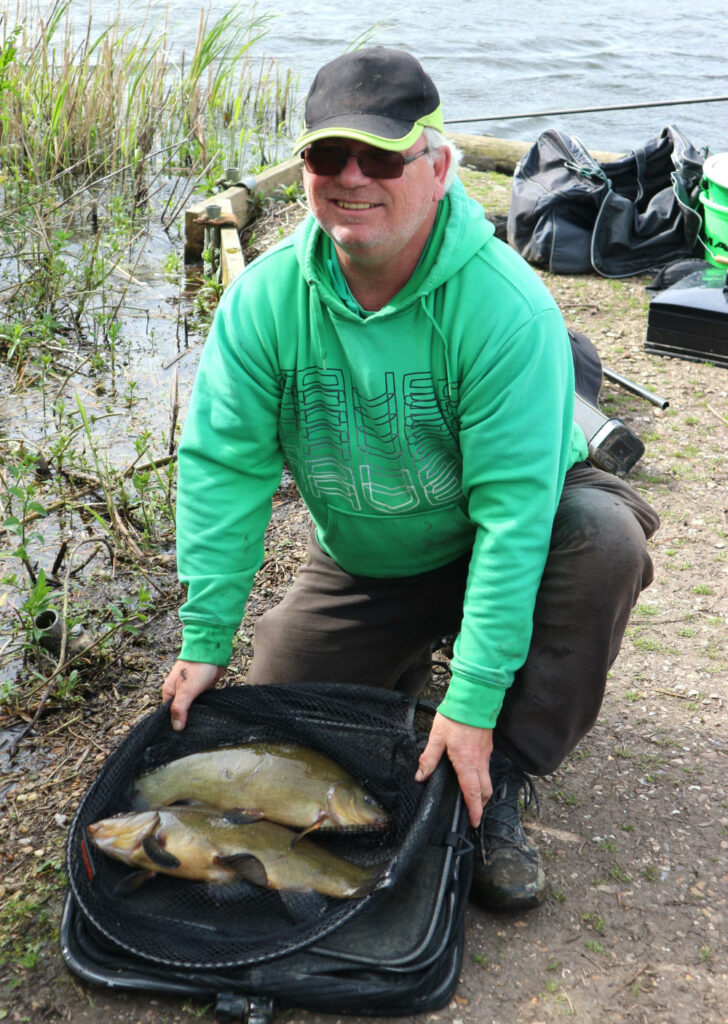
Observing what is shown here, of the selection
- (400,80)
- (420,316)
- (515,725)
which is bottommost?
(515,725)

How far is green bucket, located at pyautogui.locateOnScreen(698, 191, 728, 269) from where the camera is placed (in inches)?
219

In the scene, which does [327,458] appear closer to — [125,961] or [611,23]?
[125,961]

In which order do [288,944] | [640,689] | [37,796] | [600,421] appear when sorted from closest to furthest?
[288,944]
[37,796]
[640,689]
[600,421]

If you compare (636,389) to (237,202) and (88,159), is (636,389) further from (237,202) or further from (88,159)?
(88,159)

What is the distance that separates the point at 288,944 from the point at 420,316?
1.24 metres

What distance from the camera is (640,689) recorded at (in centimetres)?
290

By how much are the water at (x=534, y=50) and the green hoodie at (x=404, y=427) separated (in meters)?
8.32

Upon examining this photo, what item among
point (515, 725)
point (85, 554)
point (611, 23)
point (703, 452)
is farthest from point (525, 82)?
point (515, 725)

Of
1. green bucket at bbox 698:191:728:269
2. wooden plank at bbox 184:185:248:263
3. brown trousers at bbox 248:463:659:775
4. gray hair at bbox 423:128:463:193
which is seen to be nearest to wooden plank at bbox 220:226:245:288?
wooden plank at bbox 184:185:248:263

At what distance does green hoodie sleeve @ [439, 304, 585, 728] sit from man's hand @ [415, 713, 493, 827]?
28 mm

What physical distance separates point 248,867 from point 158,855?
18cm

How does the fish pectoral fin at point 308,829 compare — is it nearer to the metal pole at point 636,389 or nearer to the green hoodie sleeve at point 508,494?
the green hoodie sleeve at point 508,494

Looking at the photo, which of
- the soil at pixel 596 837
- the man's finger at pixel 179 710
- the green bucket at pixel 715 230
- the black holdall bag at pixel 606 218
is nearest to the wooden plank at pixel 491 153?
the black holdall bag at pixel 606 218

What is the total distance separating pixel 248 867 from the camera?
1999mm
